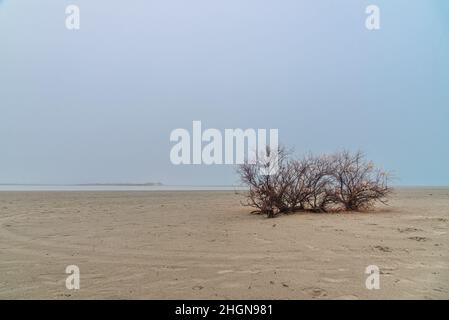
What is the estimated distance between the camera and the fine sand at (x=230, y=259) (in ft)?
16.4

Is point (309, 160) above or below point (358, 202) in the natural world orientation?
above

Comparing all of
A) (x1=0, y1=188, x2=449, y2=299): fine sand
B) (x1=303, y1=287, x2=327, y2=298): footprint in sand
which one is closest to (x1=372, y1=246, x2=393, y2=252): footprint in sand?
(x1=0, y1=188, x2=449, y2=299): fine sand

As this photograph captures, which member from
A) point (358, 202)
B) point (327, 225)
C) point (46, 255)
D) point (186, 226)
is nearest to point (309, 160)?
point (358, 202)

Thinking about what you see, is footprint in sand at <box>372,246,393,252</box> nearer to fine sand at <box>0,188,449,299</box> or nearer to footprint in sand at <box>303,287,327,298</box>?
fine sand at <box>0,188,449,299</box>

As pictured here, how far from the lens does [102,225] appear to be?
10961 mm

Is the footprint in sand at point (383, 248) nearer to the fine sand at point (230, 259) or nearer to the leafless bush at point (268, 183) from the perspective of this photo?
the fine sand at point (230, 259)

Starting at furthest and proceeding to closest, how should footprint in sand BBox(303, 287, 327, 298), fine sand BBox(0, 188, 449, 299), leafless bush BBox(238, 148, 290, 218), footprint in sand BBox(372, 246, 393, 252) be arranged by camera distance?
leafless bush BBox(238, 148, 290, 218), footprint in sand BBox(372, 246, 393, 252), fine sand BBox(0, 188, 449, 299), footprint in sand BBox(303, 287, 327, 298)

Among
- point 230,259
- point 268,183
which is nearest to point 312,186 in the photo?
point 268,183

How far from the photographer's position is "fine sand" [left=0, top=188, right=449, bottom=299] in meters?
4.99

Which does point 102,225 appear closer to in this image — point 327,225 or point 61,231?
point 61,231

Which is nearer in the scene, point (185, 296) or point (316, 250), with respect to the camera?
point (185, 296)

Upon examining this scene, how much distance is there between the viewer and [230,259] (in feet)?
21.9

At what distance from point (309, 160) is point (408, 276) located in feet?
28.4
